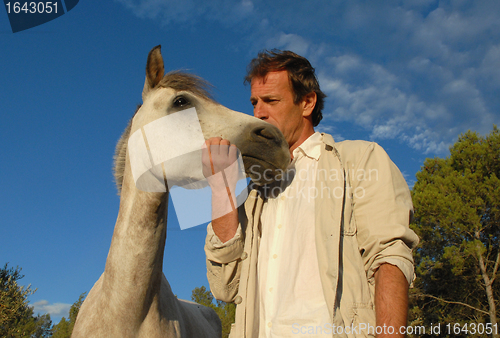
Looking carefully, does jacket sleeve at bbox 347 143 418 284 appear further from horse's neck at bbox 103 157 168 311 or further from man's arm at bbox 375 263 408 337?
horse's neck at bbox 103 157 168 311

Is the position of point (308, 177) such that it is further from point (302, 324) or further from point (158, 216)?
point (158, 216)

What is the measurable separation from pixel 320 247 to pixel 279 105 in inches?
45.6

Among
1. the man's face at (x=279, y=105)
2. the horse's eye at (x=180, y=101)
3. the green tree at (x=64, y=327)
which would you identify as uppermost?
the man's face at (x=279, y=105)

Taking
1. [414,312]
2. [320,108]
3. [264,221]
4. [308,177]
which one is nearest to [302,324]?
[264,221]

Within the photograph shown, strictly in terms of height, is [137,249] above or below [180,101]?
below

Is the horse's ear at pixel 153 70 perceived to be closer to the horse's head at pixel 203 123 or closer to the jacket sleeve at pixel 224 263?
the horse's head at pixel 203 123

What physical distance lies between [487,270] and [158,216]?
15.8 m

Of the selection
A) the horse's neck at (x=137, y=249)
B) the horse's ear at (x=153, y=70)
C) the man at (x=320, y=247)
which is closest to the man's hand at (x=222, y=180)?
the man at (x=320, y=247)

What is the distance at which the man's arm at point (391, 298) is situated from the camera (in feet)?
4.76

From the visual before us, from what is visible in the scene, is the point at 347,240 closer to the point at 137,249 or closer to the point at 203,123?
the point at 203,123


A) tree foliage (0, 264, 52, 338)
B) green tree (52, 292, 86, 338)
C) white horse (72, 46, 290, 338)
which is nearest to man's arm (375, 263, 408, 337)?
white horse (72, 46, 290, 338)

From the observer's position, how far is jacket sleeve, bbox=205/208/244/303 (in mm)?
1974

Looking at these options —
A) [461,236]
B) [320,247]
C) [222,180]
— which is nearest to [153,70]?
[222,180]

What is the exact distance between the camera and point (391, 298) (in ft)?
4.92
